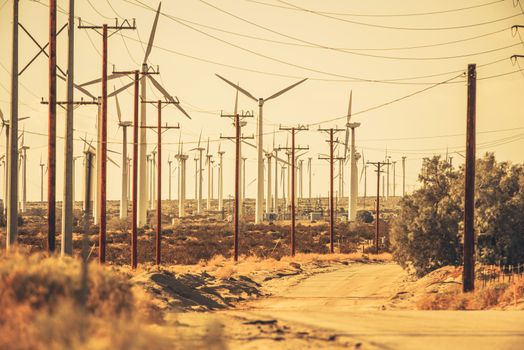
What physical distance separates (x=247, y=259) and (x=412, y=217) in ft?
59.0

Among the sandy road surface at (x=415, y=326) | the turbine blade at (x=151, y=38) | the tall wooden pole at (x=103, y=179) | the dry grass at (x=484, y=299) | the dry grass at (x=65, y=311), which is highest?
the turbine blade at (x=151, y=38)

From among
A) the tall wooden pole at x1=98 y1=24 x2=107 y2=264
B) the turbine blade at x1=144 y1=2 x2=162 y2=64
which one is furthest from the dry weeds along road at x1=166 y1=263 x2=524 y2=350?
the turbine blade at x1=144 y1=2 x2=162 y2=64

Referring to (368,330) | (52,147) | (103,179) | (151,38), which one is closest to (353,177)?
(151,38)

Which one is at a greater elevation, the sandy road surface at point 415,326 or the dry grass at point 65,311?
the dry grass at point 65,311

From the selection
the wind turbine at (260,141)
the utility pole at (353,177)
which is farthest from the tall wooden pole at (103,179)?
the utility pole at (353,177)

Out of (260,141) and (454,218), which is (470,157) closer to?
(454,218)

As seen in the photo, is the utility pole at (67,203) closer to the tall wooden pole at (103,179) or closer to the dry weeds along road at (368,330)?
the tall wooden pole at (103,179)

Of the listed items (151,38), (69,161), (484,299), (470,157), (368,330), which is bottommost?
(484,299)

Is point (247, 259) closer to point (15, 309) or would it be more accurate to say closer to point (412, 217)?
point (412, 217)

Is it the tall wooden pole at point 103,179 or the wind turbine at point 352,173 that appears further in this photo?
the wind turbine at point 352,173

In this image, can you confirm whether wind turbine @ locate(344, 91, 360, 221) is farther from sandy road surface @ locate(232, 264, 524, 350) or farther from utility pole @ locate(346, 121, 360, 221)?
sandy road surface @ locate(232, 264, 524, 350)

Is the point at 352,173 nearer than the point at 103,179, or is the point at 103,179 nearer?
the point at 103,179

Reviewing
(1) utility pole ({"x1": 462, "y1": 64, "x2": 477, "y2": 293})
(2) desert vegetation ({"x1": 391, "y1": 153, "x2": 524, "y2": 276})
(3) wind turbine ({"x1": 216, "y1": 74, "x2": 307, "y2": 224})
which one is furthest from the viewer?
(3) wind turbine ({"x1": 216, "y1": 74, "x2": 307, "y2": 224})

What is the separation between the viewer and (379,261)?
218ft
